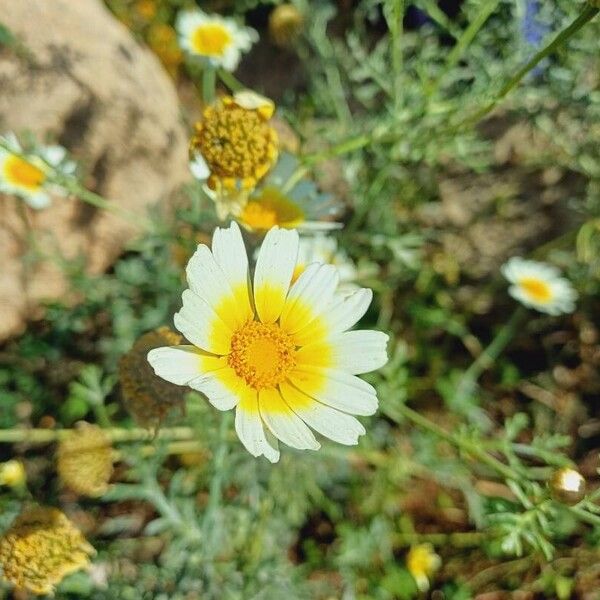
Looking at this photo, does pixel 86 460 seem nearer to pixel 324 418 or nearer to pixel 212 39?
pixel 324 418

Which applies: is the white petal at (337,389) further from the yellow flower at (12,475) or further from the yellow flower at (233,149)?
the yellow flower at (12,475)

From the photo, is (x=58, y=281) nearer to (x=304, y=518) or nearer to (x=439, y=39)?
(x=304, y=518)

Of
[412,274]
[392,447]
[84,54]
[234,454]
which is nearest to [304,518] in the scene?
[392,447]

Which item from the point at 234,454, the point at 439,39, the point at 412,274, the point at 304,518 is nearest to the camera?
the point at 234,454

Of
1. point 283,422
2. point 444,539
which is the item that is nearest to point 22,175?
point 283,422

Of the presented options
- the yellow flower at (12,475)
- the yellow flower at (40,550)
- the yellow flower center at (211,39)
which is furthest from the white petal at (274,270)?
the yellow flower center at (211,39)
